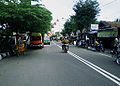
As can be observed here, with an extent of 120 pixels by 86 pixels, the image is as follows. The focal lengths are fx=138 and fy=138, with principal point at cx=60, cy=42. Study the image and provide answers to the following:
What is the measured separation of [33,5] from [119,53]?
Result: 8499mm

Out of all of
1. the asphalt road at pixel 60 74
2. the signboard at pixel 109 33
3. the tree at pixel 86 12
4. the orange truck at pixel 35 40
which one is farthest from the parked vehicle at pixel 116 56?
the tree at pixel 86 12

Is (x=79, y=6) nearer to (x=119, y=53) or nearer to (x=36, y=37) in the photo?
(x=36, y=37)

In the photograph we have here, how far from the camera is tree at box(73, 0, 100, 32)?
27859 mm

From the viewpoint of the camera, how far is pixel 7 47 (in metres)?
15.0

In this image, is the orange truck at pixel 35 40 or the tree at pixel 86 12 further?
the tree at pixel 86 12

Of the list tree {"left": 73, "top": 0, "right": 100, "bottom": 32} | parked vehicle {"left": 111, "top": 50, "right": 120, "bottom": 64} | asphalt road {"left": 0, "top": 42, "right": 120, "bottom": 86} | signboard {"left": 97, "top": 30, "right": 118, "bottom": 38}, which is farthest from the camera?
tree {"left": 73, "top": 0, "right": 100, "bottom": 32}

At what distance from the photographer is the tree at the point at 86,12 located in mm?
27859

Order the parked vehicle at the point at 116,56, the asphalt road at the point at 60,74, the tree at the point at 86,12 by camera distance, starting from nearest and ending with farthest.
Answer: the asphalt road at the point at 60,74
the parked vehicle at the point at 116,56
the tree at the point at 86,12

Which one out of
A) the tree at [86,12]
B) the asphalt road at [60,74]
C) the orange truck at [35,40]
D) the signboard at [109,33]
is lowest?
the asphalt road at [60,74]

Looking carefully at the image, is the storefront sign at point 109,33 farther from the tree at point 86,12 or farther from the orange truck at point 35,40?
the orange truck at point 35,40

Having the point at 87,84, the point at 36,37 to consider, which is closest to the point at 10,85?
the point at 87,84

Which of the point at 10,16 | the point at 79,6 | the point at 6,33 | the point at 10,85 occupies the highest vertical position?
the point at 79,6

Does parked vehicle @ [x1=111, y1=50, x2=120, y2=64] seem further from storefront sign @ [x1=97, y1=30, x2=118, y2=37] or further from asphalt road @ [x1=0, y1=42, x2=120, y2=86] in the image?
storefront sign @ [x1=97, y1=30, x2=118, y2=37]

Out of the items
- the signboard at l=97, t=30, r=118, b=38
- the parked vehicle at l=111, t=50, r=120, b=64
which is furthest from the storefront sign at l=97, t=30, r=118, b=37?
the parked vehicle at l=111, t=50, r=120, b=64
